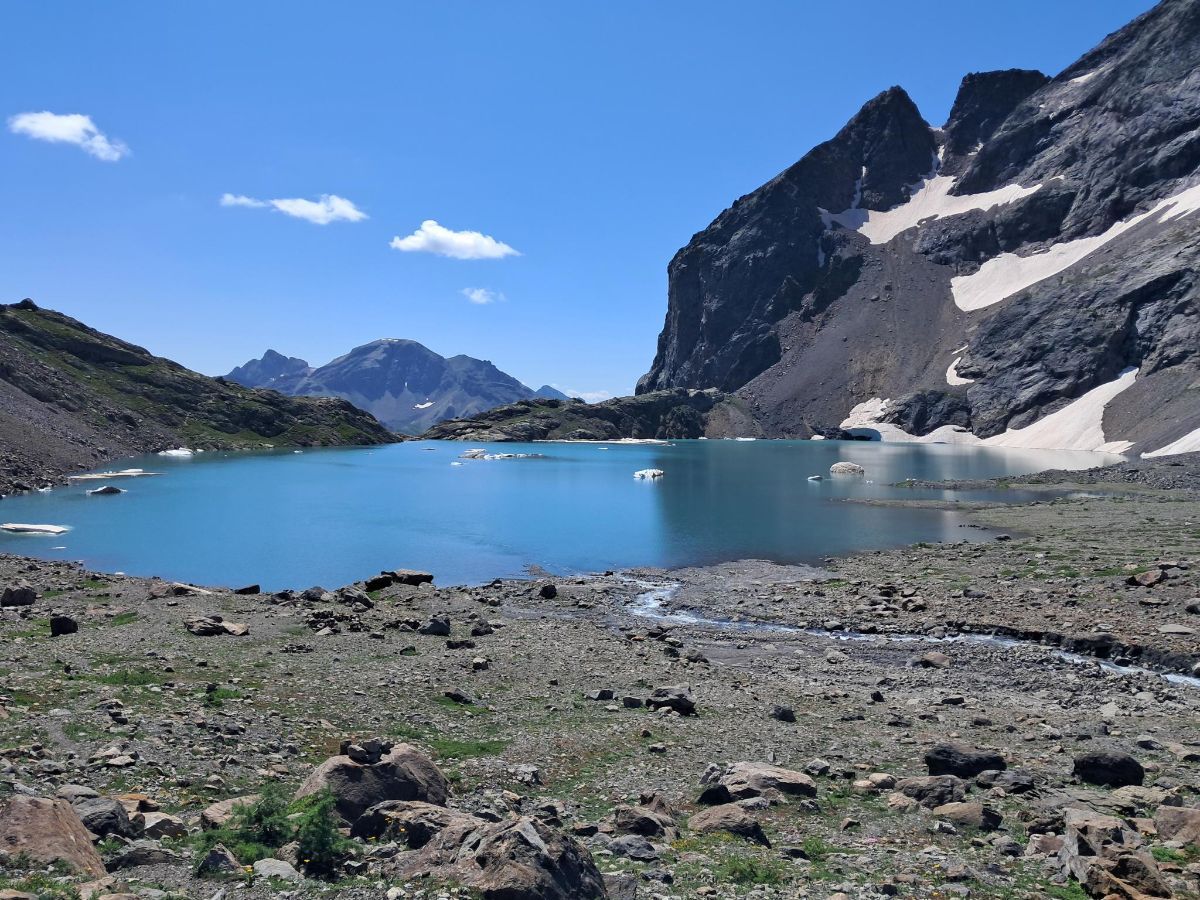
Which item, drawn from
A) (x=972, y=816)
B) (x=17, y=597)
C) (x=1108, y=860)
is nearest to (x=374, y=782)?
(x=972, y=816)

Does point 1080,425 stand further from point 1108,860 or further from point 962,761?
point 1108,860

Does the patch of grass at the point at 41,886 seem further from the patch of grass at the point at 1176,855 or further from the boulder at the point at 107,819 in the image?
the patch of grass at the point at 1176,855

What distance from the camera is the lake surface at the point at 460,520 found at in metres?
57.8

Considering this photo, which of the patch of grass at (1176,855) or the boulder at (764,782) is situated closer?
the patch of grass at (1176,855)

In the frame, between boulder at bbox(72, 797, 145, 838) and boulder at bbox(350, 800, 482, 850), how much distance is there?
3197 millimetres

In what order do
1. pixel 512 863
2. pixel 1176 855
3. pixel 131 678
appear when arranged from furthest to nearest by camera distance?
pixel 131 678
pixel 1176 855
pixel 512 863

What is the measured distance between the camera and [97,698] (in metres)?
18.9

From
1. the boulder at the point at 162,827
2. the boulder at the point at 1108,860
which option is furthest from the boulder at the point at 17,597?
the boulder at the point at 1108,860

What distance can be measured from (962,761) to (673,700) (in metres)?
8.24

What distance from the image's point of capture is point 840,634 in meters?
36.7

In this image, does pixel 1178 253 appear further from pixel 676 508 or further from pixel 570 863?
pixel 570 863

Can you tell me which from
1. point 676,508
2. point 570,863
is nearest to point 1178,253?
point 676,508

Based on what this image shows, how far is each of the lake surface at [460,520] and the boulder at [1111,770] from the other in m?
38.8

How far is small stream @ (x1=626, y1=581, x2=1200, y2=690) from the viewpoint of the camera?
28828 mm
